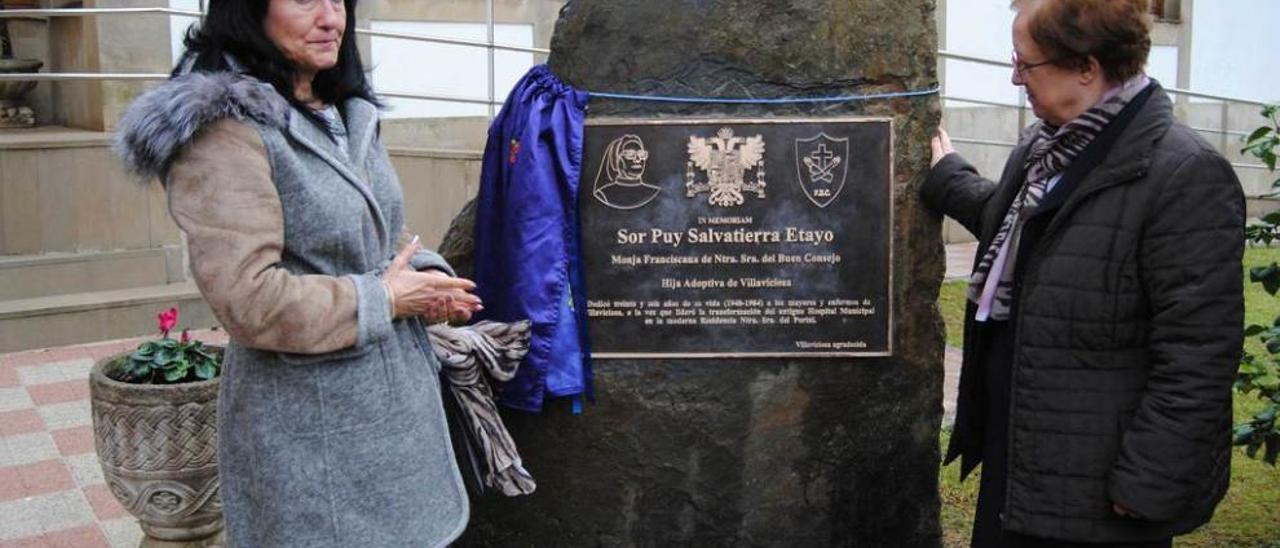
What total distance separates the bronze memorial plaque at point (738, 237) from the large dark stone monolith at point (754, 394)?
54mm

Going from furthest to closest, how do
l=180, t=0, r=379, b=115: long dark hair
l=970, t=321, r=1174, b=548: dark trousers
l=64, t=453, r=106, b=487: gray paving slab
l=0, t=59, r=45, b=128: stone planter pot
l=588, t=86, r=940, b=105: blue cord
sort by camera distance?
1. l=0, t=59, r=45, b=128: stone planter pot
2. l=64, t=453, r=106, b=487: gray paving slab
3. l=588, t=86, r=940, b=105: blue cord
4. l=970, t=321, r=1174, b=548: dark trousers
5. l=180, t=0, r=379, b=115: long dark hair

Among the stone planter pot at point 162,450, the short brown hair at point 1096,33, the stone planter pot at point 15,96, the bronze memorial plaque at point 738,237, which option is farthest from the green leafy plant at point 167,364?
the stone planter pot at point 15,96

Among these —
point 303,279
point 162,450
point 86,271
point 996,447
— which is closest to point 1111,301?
point 996,447

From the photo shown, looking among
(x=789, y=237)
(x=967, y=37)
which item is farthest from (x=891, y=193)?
(x=967, y=37)

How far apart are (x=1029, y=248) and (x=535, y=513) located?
1.66 metres

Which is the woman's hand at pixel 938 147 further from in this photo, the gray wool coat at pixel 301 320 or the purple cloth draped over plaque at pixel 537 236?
the gray wool coat at pixel 301 320

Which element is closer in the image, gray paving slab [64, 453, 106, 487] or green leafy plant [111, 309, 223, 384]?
green leafy plant [111, 309, 223, 384]

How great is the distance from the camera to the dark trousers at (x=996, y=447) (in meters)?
2.81

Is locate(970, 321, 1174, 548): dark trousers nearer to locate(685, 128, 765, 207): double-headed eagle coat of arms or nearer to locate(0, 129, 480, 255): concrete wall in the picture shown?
locate(685, 128, 765, 207): double-headed eagle coat of arms

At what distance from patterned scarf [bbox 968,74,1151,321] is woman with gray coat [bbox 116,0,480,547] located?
116 centimetres

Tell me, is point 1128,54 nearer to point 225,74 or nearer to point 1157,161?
point 1157,161

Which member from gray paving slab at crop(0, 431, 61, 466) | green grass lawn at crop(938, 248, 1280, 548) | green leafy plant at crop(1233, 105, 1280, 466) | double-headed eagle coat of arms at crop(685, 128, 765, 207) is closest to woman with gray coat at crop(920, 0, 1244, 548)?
double-headed eagle coat of arms at crop(685, 128, 765, 207)

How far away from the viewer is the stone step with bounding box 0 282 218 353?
702 centimetres

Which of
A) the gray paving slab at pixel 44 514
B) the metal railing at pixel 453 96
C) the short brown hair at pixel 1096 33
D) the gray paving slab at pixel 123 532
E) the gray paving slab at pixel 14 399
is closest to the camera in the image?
the short brown hair at pixel 1096 33
